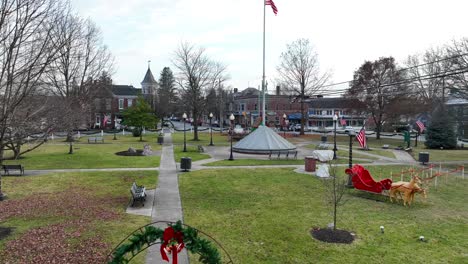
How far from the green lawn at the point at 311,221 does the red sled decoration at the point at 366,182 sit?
354 millimetres

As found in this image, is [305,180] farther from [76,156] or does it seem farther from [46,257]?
[76,156]

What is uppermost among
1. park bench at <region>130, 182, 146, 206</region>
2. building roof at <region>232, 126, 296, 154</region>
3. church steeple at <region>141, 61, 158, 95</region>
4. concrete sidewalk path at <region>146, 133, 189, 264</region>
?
Result: church steeple at <region>141, 61, 158, 95</region>

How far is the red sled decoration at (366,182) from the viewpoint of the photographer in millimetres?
15103

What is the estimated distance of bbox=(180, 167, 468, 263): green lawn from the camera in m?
9.06

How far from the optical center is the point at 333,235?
33.8 ft

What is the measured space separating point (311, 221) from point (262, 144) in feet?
66.2

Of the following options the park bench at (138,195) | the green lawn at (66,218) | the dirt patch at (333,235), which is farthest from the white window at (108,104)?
the dirt patch at (333,235)

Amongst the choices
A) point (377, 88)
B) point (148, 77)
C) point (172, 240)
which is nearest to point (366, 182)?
point (172, 240)

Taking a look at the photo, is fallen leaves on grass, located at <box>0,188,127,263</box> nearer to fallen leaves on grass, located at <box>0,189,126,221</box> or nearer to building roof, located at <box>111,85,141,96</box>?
fallen leaves on grass, located at <box>0,189,126,221</box>

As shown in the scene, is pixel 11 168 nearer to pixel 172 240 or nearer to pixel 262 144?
pixel 172 240

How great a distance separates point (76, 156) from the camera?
28281 mm

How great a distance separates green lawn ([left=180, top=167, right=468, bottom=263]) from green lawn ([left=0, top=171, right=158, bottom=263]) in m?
2.56

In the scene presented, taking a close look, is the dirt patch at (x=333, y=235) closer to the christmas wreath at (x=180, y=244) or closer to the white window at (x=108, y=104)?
the christmas wreath at (x=180, y=244)

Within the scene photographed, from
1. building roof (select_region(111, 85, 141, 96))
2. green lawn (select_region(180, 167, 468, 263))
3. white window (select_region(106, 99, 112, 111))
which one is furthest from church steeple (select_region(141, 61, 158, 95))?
green lawn (select_region(180, 167, 468, 263))
